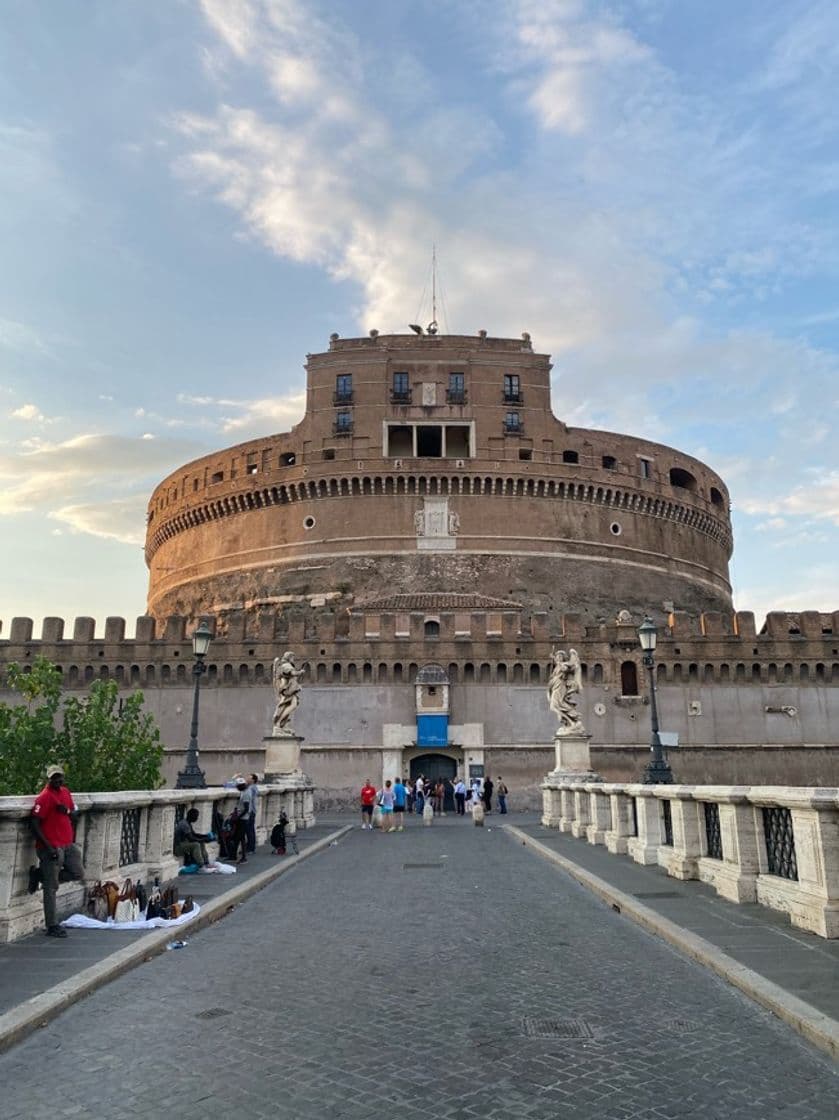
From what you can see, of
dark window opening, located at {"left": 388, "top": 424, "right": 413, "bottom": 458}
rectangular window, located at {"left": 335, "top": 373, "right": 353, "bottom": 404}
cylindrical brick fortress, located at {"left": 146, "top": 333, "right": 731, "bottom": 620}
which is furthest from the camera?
rectangular window, located at {"left": 335, "top": 373, "right": 353, "bottom": 404}

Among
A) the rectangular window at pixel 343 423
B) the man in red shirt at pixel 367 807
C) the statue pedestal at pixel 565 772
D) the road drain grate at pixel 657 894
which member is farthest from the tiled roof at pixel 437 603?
the road drain grate at pixel 657 894

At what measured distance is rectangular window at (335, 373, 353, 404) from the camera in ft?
163

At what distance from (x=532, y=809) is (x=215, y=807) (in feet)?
70.3

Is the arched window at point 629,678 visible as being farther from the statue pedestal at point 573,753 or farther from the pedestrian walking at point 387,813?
the pedestrian walking at point 387,813

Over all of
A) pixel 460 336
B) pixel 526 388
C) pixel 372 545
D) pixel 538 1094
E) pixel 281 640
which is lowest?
pixel 538 1094

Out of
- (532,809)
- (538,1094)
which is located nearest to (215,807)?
(538,1094)

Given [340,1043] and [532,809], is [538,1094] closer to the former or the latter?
[340,1043]

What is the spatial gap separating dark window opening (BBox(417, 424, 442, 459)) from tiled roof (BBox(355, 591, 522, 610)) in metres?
10.5

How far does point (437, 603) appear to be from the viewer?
41688mm

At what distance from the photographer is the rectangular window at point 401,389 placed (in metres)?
49.5

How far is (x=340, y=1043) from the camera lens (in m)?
4.40

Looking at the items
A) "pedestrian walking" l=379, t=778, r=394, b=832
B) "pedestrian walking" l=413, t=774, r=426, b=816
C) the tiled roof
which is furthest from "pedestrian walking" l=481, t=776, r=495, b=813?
the tiled roof

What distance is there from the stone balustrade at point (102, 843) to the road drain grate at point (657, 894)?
5091mm

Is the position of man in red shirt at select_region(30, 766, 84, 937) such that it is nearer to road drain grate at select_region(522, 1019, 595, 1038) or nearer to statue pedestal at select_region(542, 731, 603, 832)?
road drain grate at select_region(522, 1019, 595, 1038)
